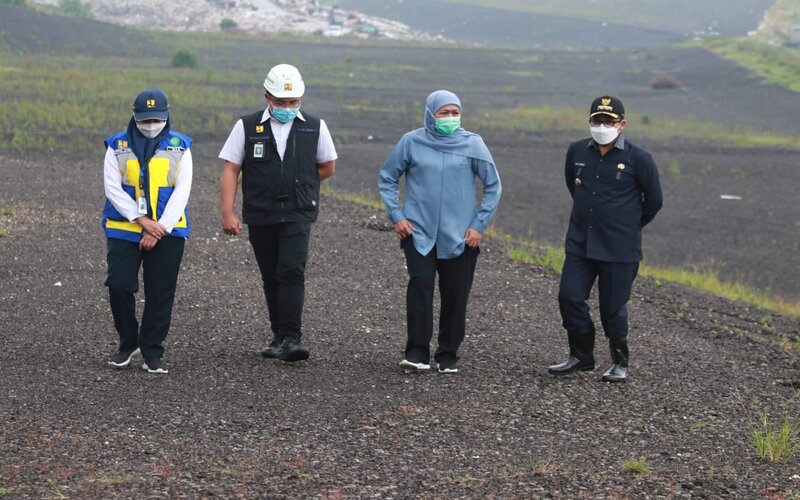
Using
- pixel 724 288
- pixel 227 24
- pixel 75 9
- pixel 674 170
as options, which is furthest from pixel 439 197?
pixel 75 9

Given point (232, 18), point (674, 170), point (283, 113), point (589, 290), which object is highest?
point (283, 113)

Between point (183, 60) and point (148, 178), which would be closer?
point (148, 178)

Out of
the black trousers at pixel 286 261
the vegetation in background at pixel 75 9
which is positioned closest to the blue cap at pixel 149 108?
the black trousers at pixel 286 261

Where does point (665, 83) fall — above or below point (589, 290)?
below

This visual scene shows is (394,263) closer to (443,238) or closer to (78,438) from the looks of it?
(443,238)

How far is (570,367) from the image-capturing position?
8547 mm

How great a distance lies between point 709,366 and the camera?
9.41m

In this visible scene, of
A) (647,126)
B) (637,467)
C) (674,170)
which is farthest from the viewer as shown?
(647,126)

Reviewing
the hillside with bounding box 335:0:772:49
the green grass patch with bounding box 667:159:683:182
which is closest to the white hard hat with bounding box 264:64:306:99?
the green grass patch with bounding box 667:159:683:182

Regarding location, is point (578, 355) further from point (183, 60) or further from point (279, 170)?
point (183, 60)

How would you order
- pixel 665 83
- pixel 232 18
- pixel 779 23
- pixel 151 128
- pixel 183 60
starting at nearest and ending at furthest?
pixel 151 128
pixel 183 60
pixel 665 83
pixel 232 18
pixel 779 23

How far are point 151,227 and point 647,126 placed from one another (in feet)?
112

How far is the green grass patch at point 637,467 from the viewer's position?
21.4 feet

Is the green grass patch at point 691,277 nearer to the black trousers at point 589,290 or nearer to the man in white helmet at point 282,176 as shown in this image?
the black trousers at point 589,290
